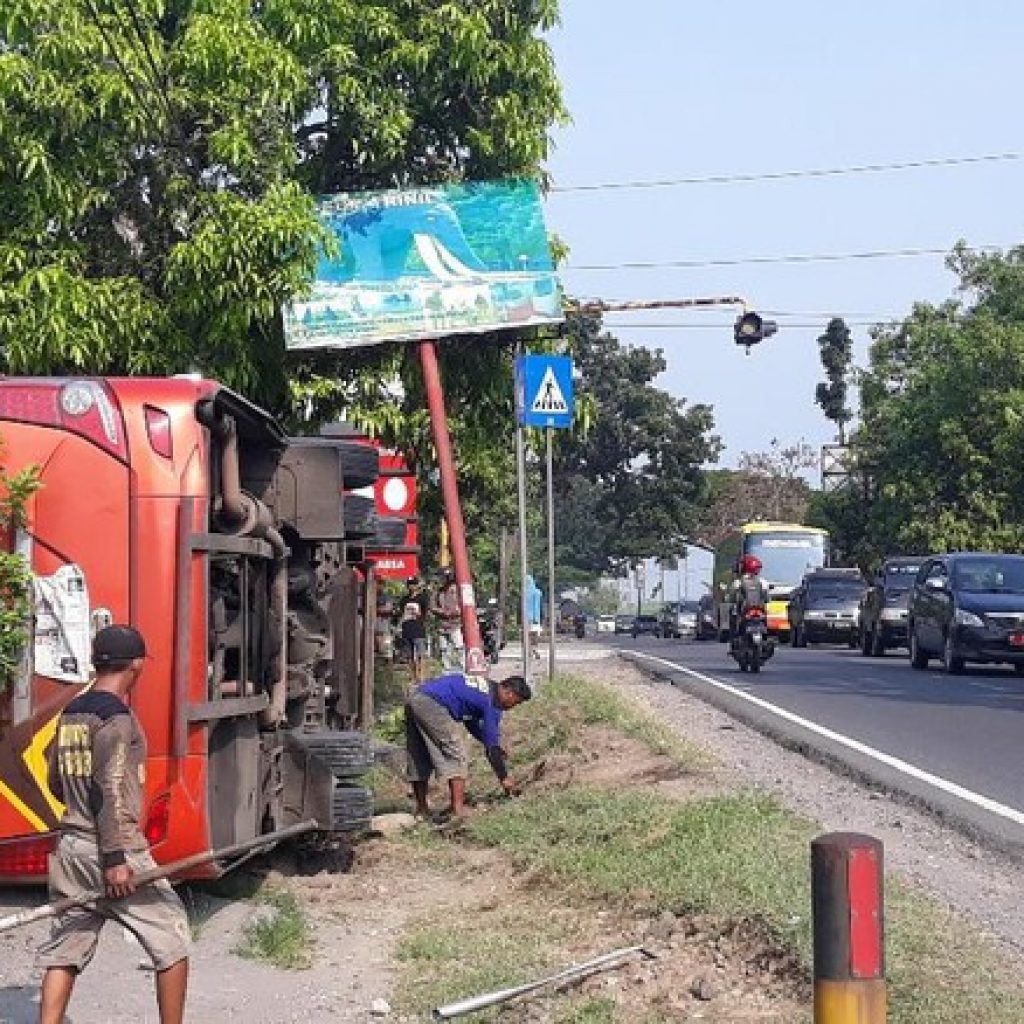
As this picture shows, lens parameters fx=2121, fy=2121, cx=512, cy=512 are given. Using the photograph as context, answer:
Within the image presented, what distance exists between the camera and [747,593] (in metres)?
27.3

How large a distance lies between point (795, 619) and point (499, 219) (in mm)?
28472

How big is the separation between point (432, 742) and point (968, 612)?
14992 mm

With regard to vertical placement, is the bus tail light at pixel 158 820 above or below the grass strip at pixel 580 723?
above

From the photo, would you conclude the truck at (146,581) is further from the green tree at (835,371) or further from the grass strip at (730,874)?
the green tree at (835,371)

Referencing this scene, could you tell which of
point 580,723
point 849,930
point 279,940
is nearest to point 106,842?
point 279,940

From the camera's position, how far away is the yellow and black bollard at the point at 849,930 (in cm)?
474

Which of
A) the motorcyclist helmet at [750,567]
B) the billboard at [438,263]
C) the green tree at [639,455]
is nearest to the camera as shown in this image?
the billboard at [438,263]

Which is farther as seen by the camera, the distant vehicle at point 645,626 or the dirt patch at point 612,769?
the distant vehicle at point 645,626

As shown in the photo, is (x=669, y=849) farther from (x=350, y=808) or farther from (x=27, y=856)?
(x=27, y=856)

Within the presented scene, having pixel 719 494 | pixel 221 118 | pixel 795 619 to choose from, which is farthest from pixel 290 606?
pixel 719 494

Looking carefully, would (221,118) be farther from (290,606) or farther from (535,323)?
(290,606)

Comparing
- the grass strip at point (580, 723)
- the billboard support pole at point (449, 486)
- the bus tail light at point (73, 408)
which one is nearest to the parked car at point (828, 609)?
the grass strip at point (580, 723)

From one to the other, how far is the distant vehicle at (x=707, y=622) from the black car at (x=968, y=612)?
33.0 m

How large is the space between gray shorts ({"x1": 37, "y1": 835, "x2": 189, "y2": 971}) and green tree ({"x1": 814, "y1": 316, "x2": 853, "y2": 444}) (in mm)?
74592
